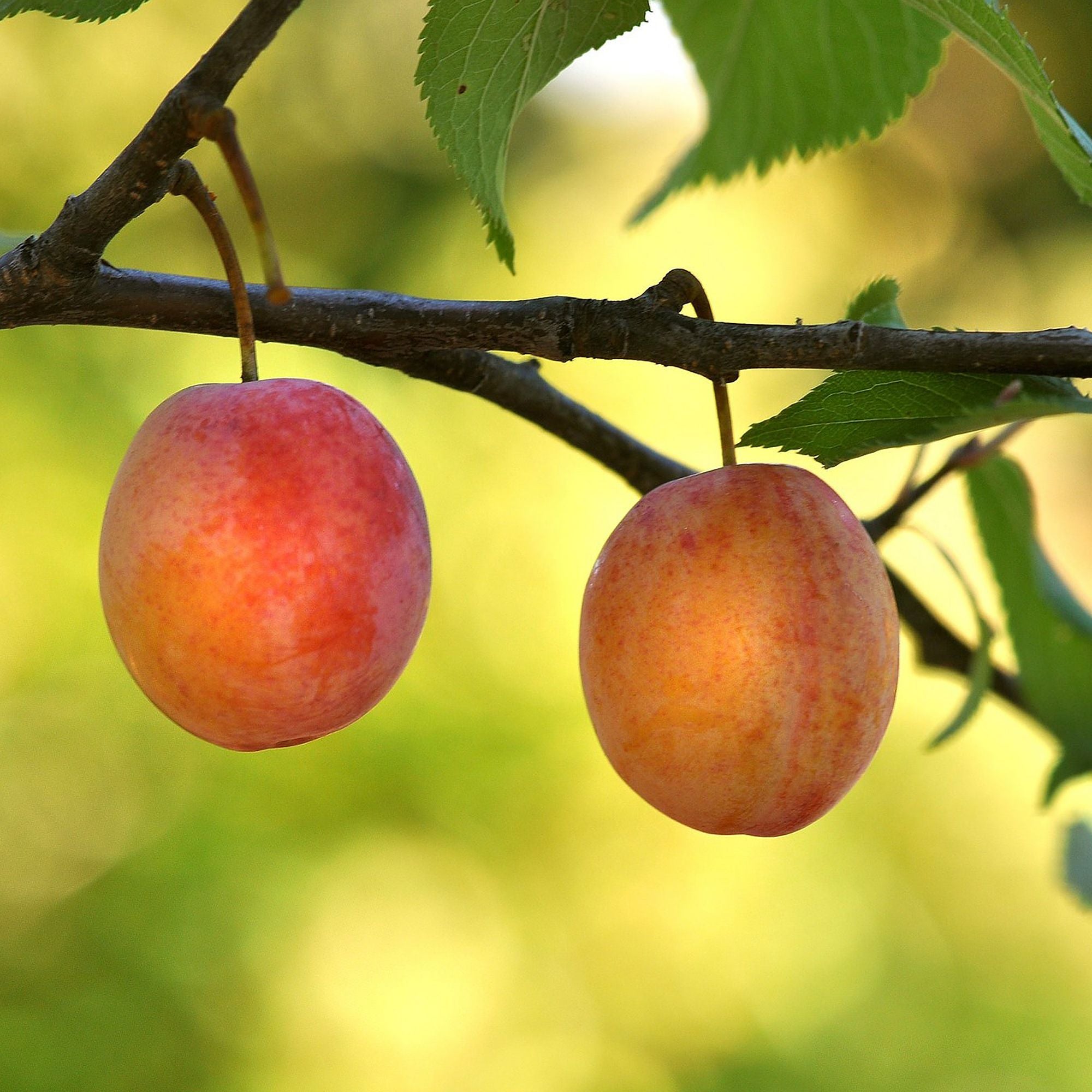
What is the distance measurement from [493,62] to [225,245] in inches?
5.6

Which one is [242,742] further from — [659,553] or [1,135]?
[1,135]

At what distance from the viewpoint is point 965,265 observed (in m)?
3.00

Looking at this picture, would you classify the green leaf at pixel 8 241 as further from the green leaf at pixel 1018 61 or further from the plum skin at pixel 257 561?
the green leaf at pixel 1018 61

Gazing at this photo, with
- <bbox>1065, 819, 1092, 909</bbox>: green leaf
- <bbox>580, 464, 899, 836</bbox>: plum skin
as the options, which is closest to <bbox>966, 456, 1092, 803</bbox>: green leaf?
<bbox>1065, 819, 1092, 909</bbox>: green leaf

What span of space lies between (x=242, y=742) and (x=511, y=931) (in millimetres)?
1568

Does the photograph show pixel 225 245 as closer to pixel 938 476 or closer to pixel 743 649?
pixel 743 649

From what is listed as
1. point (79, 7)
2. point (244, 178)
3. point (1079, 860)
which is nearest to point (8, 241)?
point (79, 7)

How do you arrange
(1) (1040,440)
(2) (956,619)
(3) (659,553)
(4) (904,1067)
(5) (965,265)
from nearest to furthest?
(3) (659,553), (4) (904,1067), (2) (956,619), (1) (1040,440), (5) (965,265)

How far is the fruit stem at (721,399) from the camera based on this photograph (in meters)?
0.51

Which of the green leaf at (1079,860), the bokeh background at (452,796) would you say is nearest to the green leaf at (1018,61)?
the green leaf at (1079,860)

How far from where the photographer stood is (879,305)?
686 millimetres

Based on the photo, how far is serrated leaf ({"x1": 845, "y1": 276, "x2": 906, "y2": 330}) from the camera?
2.18ft

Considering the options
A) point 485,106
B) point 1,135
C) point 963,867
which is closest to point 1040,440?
point 963,867

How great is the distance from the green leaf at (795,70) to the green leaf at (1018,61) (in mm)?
174
